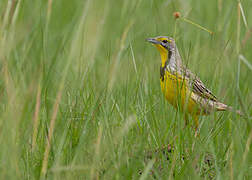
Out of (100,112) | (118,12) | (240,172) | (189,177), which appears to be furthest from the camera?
(118,12)

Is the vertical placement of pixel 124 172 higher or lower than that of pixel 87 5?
lower


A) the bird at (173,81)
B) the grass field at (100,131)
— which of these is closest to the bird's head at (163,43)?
the bird at (173,81)

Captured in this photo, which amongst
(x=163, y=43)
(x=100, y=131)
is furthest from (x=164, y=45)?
(x=100, y=131)

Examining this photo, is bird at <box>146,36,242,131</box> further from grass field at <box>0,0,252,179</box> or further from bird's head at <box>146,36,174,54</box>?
grass field at <box>0,0,252,179</box>

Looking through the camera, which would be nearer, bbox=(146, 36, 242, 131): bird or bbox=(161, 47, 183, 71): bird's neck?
bbox=(146, 36, 242, 131): bird

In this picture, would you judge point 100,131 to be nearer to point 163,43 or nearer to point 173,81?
point 173,81

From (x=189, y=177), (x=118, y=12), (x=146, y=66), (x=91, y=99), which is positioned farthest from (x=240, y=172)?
(x=118, y=12)

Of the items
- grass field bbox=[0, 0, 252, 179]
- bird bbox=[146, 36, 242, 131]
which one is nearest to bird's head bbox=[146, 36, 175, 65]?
bird bbox=[146, 36, 242, 131]

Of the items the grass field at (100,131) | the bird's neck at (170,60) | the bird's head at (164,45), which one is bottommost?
the grass field at (100,131)

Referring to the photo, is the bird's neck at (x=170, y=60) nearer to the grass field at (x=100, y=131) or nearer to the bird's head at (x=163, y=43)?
the bird's head at (x=163, y=43)

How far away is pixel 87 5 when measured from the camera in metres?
2.49

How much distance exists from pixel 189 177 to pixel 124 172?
44 centimetres

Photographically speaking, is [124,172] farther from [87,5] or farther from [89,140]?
[87,5]

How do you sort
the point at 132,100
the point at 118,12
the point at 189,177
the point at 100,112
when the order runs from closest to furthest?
1. the point at 189,177
2. the point at 100,112
3. the point at 132,100
4. the point at 118,12
